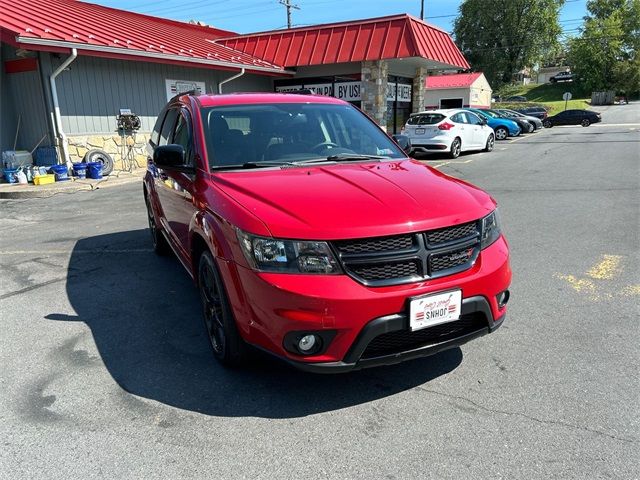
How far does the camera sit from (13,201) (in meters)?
10.8

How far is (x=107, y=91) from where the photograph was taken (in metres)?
13.9

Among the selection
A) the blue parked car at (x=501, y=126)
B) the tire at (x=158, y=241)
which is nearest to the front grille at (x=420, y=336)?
the tire at (x=158, y=241)

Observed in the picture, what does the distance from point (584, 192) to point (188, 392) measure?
345 inches

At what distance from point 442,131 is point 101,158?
10.4 metres

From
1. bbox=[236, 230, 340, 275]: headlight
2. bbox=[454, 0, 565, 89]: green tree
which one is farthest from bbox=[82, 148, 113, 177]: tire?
bbox=[454, 0, 565, 89]: green tree

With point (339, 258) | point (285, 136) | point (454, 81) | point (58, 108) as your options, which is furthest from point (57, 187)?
point (454, 81)

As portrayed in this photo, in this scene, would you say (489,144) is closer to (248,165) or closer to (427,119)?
(427,119)

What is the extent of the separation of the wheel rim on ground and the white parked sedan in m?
13.8

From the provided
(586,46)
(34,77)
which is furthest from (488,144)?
(586,46)

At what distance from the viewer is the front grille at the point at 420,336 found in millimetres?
2707

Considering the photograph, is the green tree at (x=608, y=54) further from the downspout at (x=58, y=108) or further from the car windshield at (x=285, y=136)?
the car windshield at (x=285, y=136)

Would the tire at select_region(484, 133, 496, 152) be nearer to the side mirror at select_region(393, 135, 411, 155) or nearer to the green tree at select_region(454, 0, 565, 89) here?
the side mirror at select_region(393, 135, 411, 155)

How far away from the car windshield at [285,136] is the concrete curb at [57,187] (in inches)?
354

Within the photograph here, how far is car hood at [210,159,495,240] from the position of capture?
2643mm
